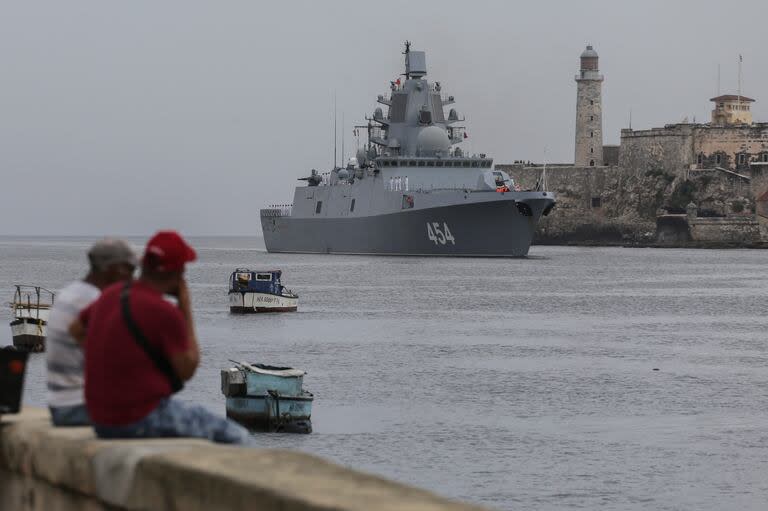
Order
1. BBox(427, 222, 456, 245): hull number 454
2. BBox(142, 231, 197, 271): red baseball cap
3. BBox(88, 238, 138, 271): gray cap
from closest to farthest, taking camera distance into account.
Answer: BBox(142, 231, 197, 271): red baseball cap → BBox(88, 238, 138, 271): gray cap → BBox(427, 222, 456, 245): hull number 454

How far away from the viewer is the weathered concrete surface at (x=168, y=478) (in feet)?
13.0

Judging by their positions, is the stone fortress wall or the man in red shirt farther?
the stone fortress wall

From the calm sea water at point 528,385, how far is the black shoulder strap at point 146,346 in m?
9.07

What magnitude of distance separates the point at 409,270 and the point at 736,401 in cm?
4637

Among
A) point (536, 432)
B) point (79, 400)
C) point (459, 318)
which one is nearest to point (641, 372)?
point (536, 432)

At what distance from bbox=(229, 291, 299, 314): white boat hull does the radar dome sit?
108ft

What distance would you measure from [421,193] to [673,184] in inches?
1346

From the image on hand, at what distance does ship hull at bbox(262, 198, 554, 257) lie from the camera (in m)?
67.8

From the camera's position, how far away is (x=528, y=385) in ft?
78.8

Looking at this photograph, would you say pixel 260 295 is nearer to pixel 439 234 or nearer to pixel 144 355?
pixel 439 234

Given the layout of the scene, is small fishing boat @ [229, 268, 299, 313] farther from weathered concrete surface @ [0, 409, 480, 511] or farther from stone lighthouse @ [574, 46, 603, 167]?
stone lighthouse @ [574, 46, 603, 167]

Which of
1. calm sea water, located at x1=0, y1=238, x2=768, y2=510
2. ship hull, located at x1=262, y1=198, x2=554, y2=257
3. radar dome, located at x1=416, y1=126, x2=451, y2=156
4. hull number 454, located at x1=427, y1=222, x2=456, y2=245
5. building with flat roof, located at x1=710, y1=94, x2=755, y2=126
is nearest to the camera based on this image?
calm sea water, located at x1=0, y1=238, x2=768, y2=510

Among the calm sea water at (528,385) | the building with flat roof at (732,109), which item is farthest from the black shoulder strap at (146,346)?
the building with flat roof at (732,109)

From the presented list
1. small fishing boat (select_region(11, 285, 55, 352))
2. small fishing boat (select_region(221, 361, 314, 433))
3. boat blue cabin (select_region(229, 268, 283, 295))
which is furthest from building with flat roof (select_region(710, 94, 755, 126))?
small fishing boat (select_region(221, 361, 314, 433))
